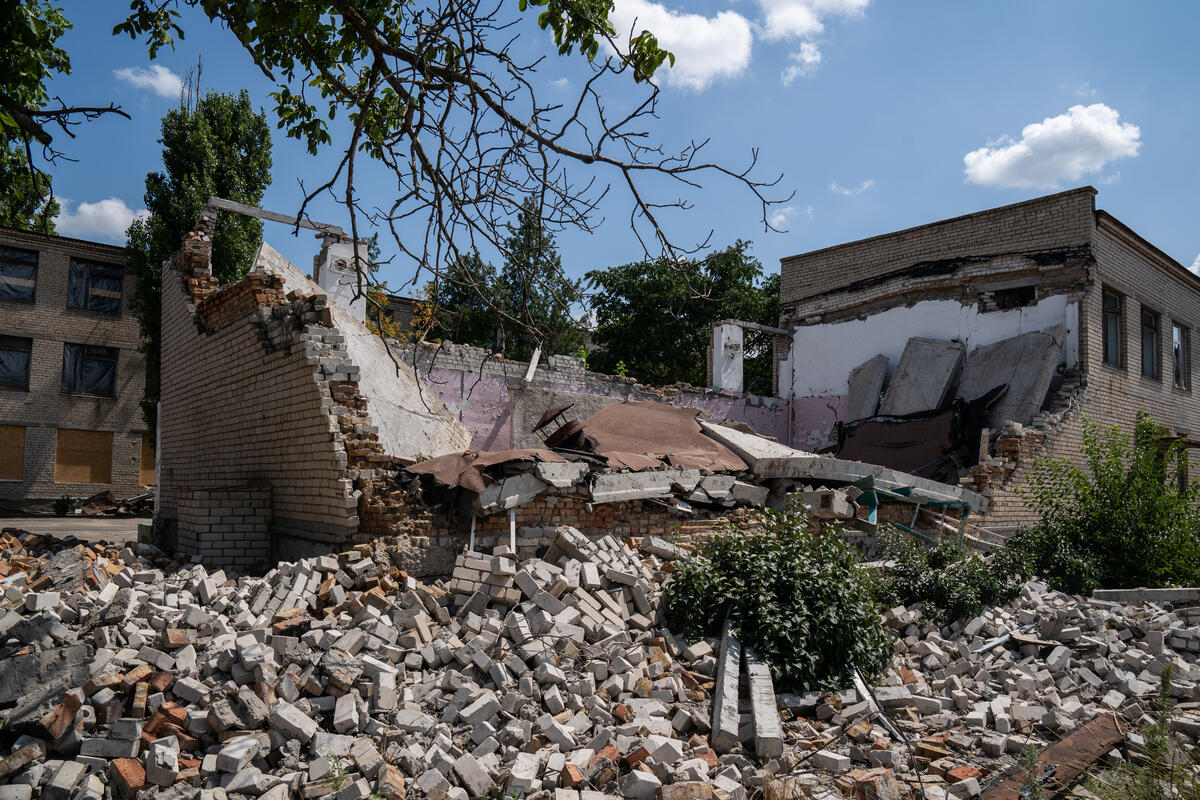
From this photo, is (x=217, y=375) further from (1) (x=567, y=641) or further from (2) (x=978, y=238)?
(2) (x=978, y=238)

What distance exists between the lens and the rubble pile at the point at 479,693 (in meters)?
3.94

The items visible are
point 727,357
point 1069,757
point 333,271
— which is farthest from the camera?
point 727,357

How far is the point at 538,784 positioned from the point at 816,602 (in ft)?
8.30

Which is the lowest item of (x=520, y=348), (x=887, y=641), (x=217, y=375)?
(x=887, y=641)

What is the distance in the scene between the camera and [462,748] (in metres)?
4.22

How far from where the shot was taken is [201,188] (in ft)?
56.8

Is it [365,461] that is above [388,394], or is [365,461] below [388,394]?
below

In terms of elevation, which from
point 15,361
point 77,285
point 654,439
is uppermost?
point 77,285

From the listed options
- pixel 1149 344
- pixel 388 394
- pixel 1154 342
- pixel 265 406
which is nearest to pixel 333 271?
pixel 388 394

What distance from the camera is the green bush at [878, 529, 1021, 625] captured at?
686cm

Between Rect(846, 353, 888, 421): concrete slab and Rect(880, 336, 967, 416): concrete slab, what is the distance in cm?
22

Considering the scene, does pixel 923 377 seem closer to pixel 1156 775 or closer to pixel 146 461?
pixel 1156 775

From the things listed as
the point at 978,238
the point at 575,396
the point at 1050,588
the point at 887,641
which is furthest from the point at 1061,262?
the point at 887,641

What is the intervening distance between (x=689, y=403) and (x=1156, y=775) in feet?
39.0
